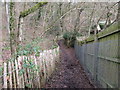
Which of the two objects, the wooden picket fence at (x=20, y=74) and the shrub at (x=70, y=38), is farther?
the shrub at (x=70, y=38)

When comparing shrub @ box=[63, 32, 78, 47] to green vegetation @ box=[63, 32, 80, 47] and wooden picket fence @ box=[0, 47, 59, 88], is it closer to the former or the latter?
green vegetation @ box=[63, 32, 80, 47]

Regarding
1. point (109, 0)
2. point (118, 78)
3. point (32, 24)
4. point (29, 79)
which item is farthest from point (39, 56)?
point (32, 24)

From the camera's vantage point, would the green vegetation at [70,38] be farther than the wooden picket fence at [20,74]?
Yes

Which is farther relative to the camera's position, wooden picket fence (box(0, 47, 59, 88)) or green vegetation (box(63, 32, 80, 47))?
green vegetation (box(63, 32, 80, 47))

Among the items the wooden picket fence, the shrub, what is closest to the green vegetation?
the shrub

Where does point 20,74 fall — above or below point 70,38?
below

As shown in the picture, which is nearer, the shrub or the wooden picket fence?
the wooden picket fence

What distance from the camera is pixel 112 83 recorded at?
92.7 inches

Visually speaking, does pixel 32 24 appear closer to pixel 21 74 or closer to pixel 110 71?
pixel 21 74

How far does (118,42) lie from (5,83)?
8.22 feet

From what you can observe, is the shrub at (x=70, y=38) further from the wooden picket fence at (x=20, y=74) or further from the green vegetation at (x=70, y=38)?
the wooden picket fence at (x=20, y=74)

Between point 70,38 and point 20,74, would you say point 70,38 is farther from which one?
point 20,74

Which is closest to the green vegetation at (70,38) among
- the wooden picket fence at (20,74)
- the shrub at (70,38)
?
the shrub at (70,38)

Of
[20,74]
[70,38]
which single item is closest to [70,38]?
[70,38]
